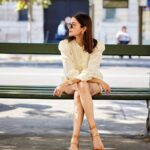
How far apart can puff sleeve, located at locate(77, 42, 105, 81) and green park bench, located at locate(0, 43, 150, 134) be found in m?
0.32

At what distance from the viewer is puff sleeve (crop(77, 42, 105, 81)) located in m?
5.51

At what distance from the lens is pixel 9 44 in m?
6.87

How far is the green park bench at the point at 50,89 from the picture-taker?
20.2ft

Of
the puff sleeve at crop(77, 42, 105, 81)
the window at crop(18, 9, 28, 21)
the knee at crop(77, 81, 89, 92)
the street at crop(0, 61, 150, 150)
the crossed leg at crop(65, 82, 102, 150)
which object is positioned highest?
the window at crop(18, 9, 28, 21)

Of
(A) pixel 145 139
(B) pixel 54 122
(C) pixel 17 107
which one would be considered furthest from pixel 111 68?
(A) pixel 145 139

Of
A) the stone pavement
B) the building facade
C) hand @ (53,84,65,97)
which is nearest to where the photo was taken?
hand @ (53,84,65,97)

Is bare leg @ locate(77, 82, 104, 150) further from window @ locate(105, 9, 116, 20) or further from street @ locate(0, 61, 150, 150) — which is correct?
window @ locate(105, 9, 116, 20)

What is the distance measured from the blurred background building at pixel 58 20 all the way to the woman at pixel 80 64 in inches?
1048

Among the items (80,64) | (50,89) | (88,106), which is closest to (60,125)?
(50,89)

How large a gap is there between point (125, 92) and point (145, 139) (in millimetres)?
614

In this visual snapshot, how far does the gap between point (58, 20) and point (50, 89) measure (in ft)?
92.0

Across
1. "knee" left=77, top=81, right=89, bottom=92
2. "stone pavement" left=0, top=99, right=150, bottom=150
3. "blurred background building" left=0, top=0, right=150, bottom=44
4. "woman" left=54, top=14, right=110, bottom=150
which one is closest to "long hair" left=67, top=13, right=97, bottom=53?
"woman" left=54, top=14, right=110, bottom=150

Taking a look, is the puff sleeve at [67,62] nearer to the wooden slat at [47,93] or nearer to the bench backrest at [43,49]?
the wooden slat at [47,93]

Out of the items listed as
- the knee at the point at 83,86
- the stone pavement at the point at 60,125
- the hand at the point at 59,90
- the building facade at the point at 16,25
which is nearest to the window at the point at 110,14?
the building facade at the point at 16,25
